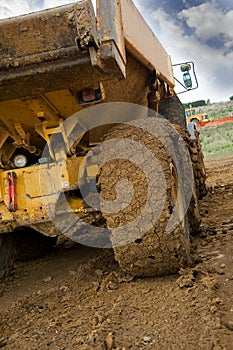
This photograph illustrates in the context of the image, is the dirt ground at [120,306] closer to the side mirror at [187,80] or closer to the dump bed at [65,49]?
the dump bed at [65,49]

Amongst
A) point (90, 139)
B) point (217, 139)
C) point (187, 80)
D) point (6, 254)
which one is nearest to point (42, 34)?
point (90, 139)

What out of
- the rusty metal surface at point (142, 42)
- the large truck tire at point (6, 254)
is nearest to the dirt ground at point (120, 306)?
the large truck tire at point (6, 254)

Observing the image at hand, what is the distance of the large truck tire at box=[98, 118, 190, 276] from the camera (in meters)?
2.50

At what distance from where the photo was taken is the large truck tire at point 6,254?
3.51 m

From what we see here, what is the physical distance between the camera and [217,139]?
22.6 metres

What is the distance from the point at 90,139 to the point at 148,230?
113cm

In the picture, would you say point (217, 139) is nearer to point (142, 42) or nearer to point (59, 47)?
point (142, 42)

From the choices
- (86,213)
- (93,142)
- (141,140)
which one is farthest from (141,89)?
(86,213)

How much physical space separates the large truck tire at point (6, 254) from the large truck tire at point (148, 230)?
1.30m

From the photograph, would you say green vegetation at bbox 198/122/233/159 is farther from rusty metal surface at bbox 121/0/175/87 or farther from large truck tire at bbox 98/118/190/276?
large truck tire at bbox 98/118/190/276

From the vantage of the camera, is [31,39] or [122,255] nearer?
[31,39]

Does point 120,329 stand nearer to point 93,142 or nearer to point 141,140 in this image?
point 141,140

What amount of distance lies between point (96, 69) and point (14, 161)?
53.4 inches

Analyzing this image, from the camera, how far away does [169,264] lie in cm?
255
